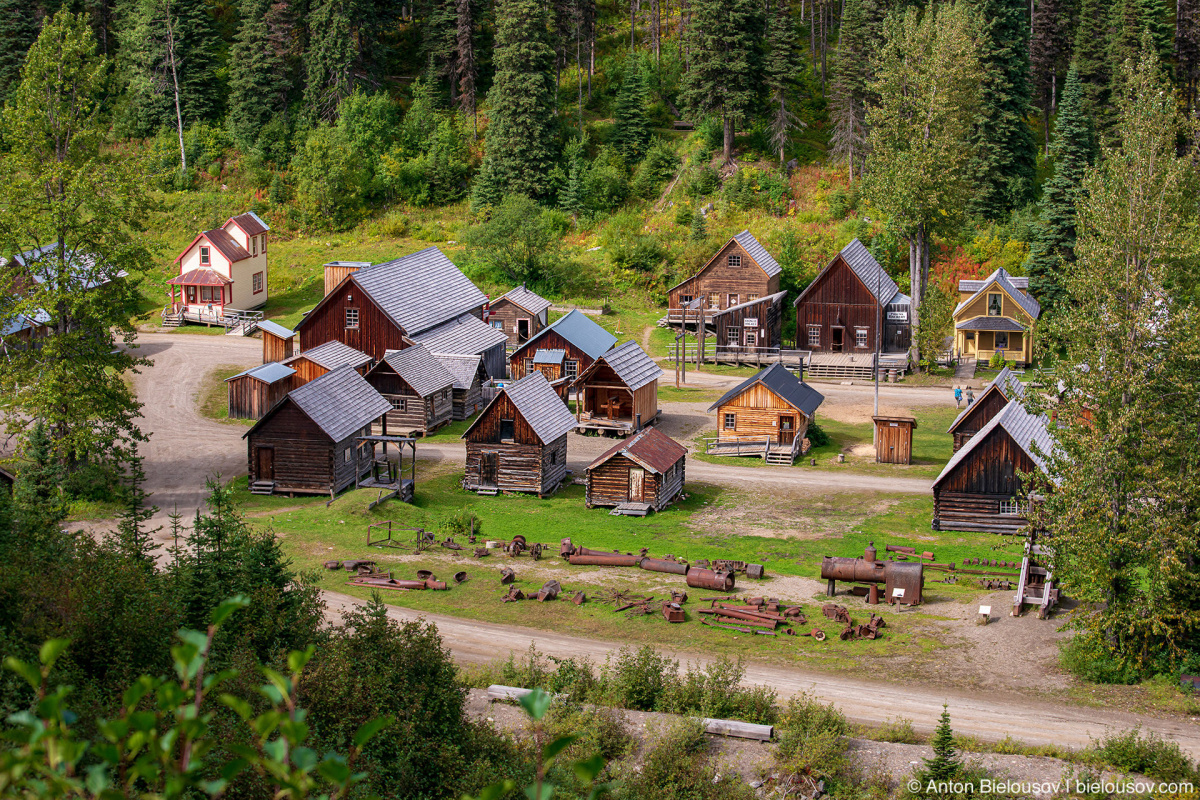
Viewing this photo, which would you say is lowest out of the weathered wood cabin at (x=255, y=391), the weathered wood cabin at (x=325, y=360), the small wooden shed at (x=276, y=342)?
the weathered wood cabin at (x=255, y=391)

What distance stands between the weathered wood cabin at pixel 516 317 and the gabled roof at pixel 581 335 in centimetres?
612

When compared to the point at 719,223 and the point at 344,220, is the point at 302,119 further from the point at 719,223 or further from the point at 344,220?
the point at 719,223

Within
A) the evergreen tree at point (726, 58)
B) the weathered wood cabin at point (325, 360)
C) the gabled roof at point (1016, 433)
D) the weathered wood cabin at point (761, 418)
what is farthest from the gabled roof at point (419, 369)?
the evergreen tree at point (726, 58)

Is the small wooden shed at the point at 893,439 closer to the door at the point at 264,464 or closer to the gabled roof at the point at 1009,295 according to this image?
the gabled roof at the point at 1009,295

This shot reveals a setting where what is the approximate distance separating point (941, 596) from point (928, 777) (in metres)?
12.6

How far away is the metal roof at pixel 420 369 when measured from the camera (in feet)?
166

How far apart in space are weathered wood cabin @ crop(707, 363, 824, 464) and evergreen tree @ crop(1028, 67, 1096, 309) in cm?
2488

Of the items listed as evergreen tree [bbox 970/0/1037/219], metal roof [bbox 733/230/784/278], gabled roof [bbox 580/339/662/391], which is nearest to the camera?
gabled roof [bbox 580/339/662/391]

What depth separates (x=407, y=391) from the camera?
51.0 m

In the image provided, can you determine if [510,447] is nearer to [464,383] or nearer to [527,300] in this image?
[464,383]

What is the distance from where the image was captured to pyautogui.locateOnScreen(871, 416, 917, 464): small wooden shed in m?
45.9

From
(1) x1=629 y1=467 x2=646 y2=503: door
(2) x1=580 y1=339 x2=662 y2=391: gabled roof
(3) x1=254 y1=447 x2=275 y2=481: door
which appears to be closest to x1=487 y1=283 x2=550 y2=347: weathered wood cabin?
(2) x1=580 y1=339 x2=662 y2=391: gabled roof

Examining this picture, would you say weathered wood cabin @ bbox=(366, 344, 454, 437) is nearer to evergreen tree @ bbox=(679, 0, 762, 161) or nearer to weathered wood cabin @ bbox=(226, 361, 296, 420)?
weathered wood cabin @ bbox=(226, 361, 296, 420)

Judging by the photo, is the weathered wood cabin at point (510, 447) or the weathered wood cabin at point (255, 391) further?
the weathered wood cabin at point (255, 391)
